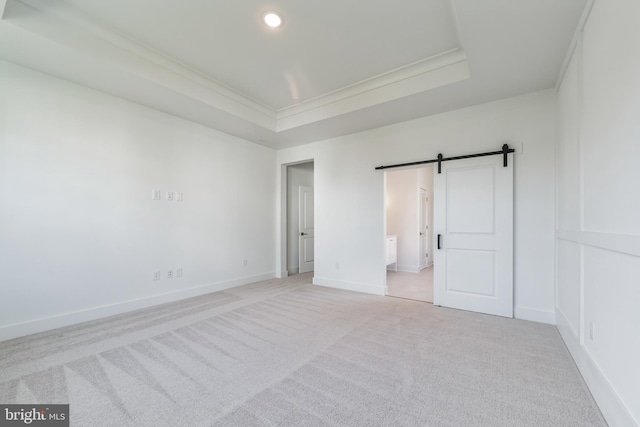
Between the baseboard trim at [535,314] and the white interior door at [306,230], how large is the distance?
4.25 metres

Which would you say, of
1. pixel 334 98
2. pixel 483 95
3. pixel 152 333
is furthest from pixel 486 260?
pixel 152 333

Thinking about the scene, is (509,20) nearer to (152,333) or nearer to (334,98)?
(334,98)

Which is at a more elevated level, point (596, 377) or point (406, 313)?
point (596, 377)

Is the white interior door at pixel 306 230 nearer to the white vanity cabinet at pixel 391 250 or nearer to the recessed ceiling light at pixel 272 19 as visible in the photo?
the white vanity cabinet at pixel 391 250

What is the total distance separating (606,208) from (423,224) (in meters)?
5.46

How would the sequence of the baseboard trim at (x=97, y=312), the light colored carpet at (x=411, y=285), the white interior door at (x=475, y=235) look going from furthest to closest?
the light colored carpet at (x=411, y=285), the white interior door at (x=475, y=235), the baseboard trim at (x=97, y=312)

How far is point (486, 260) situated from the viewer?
3.44 metres

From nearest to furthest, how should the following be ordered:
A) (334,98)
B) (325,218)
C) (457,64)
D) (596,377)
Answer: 1. (596,377)
2. (457,64)
3. (334,98)
4. (325,218)

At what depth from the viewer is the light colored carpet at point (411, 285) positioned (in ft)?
14.1

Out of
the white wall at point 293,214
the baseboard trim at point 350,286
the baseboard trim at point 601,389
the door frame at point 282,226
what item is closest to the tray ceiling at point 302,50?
the door frame at point 282,226

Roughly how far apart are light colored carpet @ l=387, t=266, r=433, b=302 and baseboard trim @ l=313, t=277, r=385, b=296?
0.21m

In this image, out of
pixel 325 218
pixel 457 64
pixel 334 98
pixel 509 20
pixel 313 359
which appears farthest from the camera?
pixel 325 218

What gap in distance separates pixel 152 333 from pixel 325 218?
3188 mm

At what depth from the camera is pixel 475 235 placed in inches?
139
